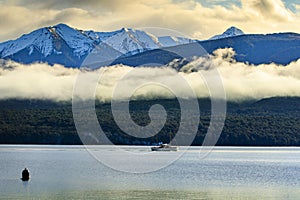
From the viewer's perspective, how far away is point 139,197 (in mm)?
56250

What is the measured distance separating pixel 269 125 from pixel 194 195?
134 meters

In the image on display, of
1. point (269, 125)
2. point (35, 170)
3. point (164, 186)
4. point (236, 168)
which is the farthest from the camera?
point (269, 125)

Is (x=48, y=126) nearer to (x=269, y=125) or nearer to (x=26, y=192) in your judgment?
(x=269, y=125)

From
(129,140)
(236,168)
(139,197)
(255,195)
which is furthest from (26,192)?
(129,140)

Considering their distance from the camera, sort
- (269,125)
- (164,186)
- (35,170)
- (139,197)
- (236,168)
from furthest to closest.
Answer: (269,125) → (236,168) → (35,170) → (164,186) → (139,197)

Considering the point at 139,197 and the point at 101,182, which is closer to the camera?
the point at 139,197

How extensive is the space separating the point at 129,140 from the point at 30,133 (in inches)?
1009

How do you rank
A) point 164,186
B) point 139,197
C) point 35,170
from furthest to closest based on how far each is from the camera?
point 35,170, point 164,186, point 139,197

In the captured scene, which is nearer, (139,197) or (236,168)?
(139,197)

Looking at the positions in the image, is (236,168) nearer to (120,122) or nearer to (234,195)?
(234,195)

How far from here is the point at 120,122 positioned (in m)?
199

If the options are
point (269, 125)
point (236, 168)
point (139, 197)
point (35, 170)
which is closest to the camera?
point (139, 197)

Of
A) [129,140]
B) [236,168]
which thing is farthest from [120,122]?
[236,168]

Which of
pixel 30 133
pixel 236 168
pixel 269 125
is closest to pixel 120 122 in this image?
pixel 30 133
